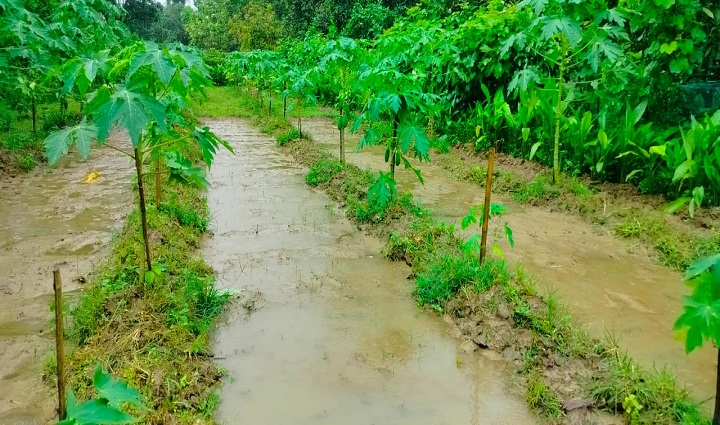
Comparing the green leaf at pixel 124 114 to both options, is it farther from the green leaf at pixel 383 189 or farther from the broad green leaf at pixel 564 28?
the broad green leaf at pixel 564 28

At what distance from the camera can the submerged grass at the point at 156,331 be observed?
2881 mm

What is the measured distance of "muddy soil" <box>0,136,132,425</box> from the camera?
3119 millimetres

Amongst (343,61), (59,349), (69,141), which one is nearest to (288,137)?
(343,61)

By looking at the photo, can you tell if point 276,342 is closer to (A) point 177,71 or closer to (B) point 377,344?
(B) point 377,344

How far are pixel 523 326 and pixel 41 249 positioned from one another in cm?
448

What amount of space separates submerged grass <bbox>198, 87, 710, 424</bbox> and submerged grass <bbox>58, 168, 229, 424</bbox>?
5.65 feet

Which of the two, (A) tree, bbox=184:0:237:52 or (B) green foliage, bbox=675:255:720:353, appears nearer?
(B) green foliage, bbox=675:255:720:353

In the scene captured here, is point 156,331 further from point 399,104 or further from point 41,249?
point 399,104

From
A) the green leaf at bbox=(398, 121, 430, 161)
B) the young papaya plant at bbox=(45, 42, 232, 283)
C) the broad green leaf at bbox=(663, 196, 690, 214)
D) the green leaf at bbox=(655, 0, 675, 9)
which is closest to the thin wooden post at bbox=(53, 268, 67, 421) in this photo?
the young papaya plant at bbox=(45, 42, 232, 283)

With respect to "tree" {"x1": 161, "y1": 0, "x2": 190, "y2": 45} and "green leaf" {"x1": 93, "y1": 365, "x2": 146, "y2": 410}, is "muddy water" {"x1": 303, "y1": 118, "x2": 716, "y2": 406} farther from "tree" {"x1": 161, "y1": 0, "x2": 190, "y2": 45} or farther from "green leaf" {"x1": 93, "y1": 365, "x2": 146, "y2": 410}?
"tree" {"x1": 161, "y1": 0, "x2": 190, "y2": 45}

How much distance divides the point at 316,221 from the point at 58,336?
4.35m

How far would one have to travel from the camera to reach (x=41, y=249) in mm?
5148

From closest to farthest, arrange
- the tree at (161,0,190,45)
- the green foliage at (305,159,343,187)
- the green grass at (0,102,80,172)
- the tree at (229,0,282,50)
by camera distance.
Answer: the green foliage at (305,159,343,187) < the green grass at (0,102,80,172) < the tree at (229,0,282,50) < the tree at (161,0,190,45)

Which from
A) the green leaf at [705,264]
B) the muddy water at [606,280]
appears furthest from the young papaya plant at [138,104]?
Answer: the muddy water at [606,280]
